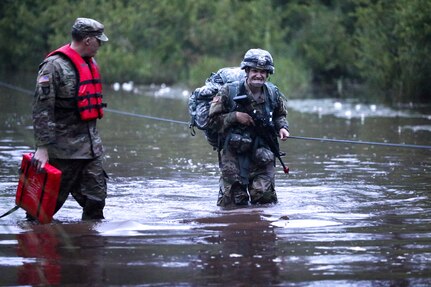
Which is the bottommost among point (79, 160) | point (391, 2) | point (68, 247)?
point (68, 247)

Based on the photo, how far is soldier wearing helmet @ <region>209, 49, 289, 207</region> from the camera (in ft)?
33.4

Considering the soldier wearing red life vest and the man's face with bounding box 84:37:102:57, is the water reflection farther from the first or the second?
the man's face with bounding box 84:37:102:57

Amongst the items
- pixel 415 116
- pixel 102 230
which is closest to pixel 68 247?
pixel 102 230

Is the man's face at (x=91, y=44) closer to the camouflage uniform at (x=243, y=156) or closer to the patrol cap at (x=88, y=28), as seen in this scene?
the patrol cap at (x=88, y=28)

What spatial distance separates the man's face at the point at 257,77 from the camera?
10023 millimetres

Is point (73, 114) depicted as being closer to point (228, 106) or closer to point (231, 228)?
point (228, 106)

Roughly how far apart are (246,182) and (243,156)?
0.26 meters

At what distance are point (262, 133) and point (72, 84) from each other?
2039 millimetres

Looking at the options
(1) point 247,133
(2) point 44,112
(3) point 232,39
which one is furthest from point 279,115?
(3) point 232,39

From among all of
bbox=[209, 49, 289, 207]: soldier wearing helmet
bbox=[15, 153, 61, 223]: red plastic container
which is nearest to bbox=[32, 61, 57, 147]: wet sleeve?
bbox=[15, 153, 61, 223]: red plastic container

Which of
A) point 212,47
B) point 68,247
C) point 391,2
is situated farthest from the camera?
point 212,47

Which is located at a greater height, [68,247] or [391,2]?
[391,2]

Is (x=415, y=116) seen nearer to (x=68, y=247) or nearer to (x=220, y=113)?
(x=220, y=113)

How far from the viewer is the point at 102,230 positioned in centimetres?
917
